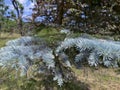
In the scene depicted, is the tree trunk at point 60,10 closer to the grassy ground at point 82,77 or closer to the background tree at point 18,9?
the background tree at point 18,9

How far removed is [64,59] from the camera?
2938 millimetres

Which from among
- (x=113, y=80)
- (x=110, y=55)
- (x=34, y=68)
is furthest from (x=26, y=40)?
(x=113, y=80)

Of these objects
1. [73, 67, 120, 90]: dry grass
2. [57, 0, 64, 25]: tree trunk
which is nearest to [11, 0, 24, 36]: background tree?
[57, 0, 64, 25]: tree trunk

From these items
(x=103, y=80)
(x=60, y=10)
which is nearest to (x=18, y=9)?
(x=60, y=10)

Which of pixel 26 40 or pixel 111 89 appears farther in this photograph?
pixel 111 89

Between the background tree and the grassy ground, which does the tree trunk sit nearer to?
the background tree

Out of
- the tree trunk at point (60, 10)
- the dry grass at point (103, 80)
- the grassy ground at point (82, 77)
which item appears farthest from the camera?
the tree trunk at point (60, 10)

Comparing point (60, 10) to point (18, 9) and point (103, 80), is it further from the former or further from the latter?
point (103, 80)

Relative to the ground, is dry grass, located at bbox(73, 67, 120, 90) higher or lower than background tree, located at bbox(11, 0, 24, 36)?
lower

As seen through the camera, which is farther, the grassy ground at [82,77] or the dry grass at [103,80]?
the dry grass at [103,80]

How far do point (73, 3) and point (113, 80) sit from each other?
61.7 inches

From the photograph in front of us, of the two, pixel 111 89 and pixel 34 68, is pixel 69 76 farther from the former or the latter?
pixel 111 89

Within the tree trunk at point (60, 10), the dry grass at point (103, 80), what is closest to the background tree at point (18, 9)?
the tree trunk at point (60, 10)

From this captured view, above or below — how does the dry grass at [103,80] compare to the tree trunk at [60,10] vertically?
below
